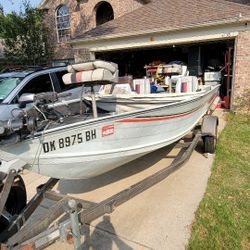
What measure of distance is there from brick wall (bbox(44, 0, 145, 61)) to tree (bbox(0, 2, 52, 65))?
2.60ft

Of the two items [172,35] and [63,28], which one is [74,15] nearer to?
[63,28]

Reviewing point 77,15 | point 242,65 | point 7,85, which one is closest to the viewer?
point 7,85

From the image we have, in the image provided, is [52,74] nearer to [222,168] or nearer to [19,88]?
[19,88]

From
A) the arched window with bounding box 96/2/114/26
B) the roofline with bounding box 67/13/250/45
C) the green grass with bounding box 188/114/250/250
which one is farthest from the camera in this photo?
the arched window with bounding box 96/2/114/26

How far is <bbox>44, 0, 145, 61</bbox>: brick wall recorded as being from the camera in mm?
15984

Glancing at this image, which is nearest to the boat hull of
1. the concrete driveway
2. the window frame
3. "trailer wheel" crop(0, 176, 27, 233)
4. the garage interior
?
"trailer wheel" crop(0, 176, 27, 233)

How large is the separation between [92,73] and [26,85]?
454 centimetres

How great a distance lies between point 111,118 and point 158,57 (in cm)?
1288

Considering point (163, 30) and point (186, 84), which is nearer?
point (186, 84)

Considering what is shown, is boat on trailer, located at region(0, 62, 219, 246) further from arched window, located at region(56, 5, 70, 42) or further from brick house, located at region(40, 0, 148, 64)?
arched window, located at region(56, 5, 70, 42)

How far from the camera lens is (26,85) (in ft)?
24.5

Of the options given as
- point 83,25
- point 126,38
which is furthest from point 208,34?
point 83,25

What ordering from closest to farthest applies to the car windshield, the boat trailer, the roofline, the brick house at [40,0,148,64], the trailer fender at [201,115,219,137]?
1. the boat trailer
2. the trailer fender at [201,115,219,137]
3. the car windshield
4. the roofline
5. the brick house at [40,0,148,64]

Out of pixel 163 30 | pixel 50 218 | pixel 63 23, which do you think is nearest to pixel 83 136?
pixel 50 218
